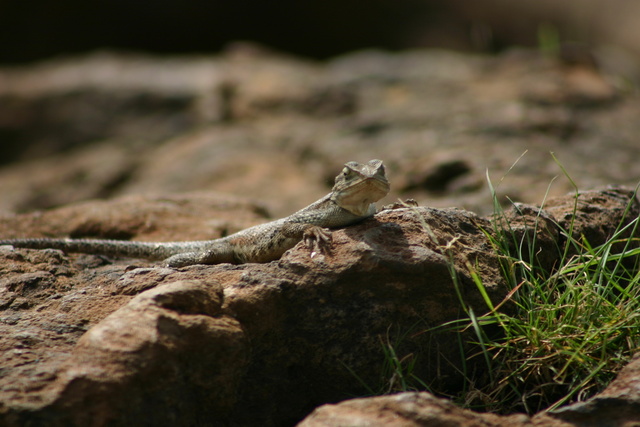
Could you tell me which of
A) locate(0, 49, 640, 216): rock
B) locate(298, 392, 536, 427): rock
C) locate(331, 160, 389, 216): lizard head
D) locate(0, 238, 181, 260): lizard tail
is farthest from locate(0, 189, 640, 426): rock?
locate(0, 49, 640, 216): rock

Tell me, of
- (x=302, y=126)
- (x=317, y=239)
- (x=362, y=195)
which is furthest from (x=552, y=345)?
(x=302, y=126)

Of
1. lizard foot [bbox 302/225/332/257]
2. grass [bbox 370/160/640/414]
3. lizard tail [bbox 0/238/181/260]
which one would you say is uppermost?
lizard foot [bbox 302/225/332/257]

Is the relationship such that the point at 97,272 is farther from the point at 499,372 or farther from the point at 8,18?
the point at 8,18

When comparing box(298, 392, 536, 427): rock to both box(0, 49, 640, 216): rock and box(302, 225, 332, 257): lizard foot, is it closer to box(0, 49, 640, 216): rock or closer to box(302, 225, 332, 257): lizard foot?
box(302, 225, 332, 257): lizard foot

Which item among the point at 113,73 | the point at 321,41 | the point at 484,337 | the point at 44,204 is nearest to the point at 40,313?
the point at 484,337

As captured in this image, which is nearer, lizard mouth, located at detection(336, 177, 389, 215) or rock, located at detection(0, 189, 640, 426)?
rock, located at detection(0, 189, 640, 426)

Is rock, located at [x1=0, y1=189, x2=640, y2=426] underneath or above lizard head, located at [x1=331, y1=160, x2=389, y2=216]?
underneath

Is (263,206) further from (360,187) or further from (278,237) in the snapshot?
(360,187)
